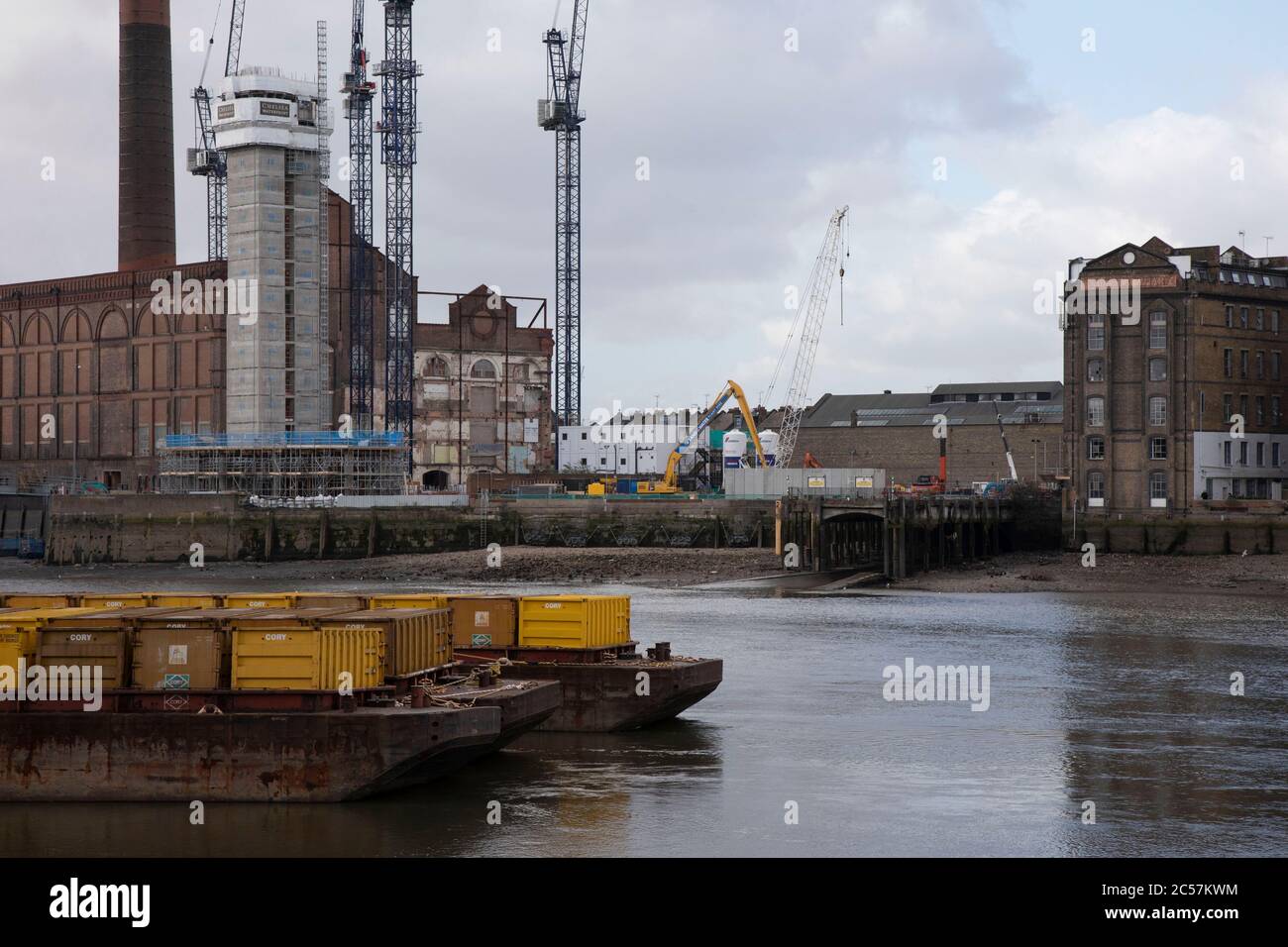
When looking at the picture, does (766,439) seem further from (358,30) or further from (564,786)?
(564,786)

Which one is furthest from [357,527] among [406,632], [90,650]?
[90,650]

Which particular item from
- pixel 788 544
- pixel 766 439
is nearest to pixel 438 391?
pixel 766 439

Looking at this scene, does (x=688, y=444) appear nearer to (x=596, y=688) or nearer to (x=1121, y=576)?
(x=1121, y=576)

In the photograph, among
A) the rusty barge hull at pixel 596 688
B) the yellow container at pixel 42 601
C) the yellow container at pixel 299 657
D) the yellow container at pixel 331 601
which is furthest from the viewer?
the rusty barge hull at pixel 596 688

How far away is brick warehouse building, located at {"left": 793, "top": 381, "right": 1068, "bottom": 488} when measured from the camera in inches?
5118

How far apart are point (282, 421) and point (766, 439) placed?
3828 centimetres

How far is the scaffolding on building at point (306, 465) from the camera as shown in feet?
365

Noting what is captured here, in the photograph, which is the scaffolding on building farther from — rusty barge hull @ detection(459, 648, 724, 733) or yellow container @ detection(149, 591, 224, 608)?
rusty barge hull @ detection(459, 648, 724, 733)

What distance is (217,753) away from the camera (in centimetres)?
2570

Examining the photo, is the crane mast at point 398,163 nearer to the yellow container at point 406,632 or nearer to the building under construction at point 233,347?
the building under construction at point 233,347

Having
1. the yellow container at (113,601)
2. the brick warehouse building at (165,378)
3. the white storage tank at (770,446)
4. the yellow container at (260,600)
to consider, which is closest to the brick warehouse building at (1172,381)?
the white storage tank at (770,446)

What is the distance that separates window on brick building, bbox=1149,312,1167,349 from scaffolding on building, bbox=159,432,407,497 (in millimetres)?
51659

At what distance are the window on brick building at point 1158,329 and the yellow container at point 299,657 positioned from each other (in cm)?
8494

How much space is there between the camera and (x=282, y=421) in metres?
115
